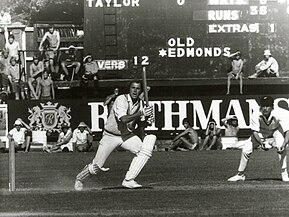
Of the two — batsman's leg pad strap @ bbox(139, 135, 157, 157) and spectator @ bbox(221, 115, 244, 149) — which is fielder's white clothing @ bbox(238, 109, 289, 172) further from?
spectator @ bbox(221, 115, 244, 149)

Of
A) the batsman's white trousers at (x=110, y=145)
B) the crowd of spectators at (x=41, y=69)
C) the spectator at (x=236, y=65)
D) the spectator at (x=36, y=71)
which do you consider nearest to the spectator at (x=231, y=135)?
the spectator at (x=236, y=65)

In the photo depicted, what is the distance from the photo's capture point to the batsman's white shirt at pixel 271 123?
14875mm

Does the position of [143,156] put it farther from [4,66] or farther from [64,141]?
[4,66]

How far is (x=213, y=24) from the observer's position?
24.8 metres

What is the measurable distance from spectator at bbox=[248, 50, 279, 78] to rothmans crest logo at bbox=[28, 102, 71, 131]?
5650 millimetres

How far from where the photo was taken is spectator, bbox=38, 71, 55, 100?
2652 centimetres

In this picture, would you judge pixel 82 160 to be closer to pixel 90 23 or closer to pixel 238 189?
pixel 90 23

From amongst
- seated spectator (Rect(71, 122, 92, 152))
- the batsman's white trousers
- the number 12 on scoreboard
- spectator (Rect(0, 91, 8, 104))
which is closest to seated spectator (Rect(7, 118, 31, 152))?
spectator (Rect(0, 91, 8, 104))

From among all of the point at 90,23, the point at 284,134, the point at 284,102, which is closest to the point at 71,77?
the point at 90,23

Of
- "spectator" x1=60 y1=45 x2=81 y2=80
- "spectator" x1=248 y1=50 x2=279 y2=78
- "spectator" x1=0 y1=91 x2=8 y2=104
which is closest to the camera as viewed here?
"spectator" x1=248 y1=50 x2=279 y2=78

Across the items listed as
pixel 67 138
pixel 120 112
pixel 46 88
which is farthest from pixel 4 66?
pixel 120 112

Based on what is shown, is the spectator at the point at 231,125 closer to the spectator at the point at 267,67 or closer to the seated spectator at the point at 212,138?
the seated spectator at the point at 212,138

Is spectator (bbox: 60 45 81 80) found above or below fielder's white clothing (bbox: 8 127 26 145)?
above

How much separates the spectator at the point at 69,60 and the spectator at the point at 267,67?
480 centimetres
